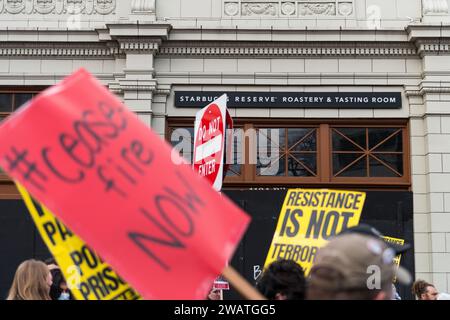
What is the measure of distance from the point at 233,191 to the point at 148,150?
9.03m

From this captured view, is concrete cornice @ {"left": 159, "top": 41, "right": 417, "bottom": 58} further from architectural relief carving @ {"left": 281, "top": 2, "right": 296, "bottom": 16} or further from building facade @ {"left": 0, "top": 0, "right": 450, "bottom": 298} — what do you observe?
architectural relief carving @ {"left": 281, "top": 2, "right": 296, "bottom": 16}

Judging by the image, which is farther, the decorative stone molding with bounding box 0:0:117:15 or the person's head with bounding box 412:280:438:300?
the decorative stone molding with bounding box 0:0:117:15

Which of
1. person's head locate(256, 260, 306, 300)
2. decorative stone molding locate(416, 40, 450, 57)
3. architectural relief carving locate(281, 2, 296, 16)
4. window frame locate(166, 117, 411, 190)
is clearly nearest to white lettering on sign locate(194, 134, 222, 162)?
person's head locate(256, 260, 306, 300)

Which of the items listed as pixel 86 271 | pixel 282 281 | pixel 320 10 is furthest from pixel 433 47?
pixel 86 271

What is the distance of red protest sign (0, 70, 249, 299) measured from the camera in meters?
2.53

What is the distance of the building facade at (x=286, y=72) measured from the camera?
11.8 m

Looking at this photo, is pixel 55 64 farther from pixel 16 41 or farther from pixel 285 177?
pixel 285 177

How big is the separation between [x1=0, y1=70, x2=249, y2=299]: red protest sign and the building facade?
9135 millimetres

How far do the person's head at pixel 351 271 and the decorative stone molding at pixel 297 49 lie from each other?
9898 mm

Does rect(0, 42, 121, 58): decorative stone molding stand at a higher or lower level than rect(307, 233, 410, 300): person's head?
higher

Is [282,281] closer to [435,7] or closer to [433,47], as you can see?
[433,47]

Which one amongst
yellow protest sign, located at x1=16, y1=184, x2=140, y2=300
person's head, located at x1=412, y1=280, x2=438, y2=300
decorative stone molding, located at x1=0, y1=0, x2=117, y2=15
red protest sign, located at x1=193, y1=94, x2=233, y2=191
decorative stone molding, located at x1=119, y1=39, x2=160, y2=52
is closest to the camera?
yellow protest sign, located at x1=16, y1=184, x2=140, y2=300

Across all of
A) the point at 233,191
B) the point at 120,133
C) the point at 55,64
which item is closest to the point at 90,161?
the point at 120,133

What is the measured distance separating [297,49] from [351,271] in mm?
10094
